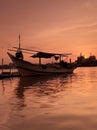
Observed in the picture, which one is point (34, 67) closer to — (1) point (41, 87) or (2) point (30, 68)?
(2) point (30, 68)

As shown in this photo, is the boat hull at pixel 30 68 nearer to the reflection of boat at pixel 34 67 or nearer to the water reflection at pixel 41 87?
the reflection of boat at pixel 34 67

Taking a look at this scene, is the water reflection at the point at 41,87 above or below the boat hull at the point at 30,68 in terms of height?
below

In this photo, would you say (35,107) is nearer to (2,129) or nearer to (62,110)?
(62,110)

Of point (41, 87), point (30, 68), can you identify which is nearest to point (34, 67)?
point (30, 68)

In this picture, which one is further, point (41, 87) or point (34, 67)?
point (34, 67)

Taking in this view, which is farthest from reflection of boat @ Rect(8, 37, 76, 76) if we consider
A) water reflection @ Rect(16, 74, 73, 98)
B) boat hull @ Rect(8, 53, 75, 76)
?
water reflection @ Rect(16, 74, 73, 98)

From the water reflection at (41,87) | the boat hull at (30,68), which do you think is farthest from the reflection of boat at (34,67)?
the water reflection at (41,87)

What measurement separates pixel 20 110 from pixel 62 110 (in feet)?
6.86

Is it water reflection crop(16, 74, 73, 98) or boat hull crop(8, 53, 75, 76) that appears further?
boat hull crop(8, 53, 75, 76)

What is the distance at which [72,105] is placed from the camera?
16953mm

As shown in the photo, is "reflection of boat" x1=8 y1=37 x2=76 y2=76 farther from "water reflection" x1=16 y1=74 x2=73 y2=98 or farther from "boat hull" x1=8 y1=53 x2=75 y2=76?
"water reflection" x1=16 y1=74 x2=73 y2=98

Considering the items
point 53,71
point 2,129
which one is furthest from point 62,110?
point 53,71

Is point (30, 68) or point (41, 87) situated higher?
point (30, 68)

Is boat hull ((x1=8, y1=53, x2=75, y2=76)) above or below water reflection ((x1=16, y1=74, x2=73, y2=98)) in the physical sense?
above
